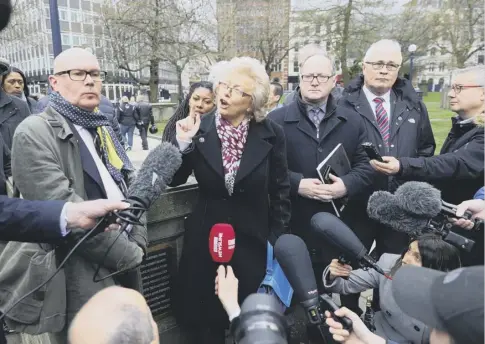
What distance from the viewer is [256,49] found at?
101 feet

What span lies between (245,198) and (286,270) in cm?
77

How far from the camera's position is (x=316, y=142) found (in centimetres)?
292

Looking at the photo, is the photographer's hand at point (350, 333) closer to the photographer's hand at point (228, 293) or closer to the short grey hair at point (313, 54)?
the photographer's hand at point (228, 293)

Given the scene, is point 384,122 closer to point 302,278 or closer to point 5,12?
point 302,278

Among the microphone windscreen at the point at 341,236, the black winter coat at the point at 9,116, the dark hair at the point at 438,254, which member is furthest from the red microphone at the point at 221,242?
the black winter coat at the point at 9,116

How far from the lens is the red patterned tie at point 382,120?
10.5ft

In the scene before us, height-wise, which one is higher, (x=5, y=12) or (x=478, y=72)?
(x=5, y=12)

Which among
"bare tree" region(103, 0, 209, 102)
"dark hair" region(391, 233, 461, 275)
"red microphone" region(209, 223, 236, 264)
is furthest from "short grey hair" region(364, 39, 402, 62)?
"bare tree" region(103, 0, 209, 102)

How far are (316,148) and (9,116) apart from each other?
3.17 m

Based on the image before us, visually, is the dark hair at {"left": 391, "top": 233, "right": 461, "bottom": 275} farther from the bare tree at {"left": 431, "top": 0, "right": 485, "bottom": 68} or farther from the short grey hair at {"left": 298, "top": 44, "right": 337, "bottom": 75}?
the bare tree at {"left": 431, "top": 0, "right": 485, "bottom": 68}

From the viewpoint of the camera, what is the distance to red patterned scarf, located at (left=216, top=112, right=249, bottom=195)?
7.93ft

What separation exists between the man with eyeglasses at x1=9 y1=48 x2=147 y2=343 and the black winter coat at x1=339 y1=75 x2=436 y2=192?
181cm

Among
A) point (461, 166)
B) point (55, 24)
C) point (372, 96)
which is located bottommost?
point (461, 166)

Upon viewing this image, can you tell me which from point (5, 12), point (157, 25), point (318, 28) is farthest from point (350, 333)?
point (318, 28)
